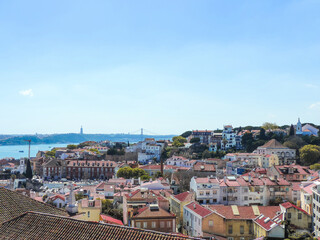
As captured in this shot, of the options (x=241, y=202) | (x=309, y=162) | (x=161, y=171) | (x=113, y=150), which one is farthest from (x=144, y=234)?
(x=113, y=150)

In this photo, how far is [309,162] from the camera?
57.5 meters

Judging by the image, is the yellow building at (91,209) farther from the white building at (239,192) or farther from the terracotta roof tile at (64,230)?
the white building at (239,192)

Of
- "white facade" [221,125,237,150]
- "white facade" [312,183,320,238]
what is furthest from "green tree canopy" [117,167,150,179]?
"white facade" [221,125,237,150]

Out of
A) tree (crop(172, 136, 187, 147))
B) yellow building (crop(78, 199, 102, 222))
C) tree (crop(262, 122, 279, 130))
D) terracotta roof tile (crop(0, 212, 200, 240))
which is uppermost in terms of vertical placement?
tree (crop(262, 122, 279, 130))

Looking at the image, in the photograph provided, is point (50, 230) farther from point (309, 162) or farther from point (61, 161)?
point (61, 161)

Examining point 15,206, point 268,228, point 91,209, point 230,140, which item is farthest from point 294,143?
point 15,206

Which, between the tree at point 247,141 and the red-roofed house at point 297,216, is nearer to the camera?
the red-roofed house at point 297,216

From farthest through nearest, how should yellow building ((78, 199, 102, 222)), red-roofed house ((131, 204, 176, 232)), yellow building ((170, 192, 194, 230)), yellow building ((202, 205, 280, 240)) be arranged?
yellow building ((170, 192, 194, 230)) < yellow building ((202, 205, 280, 240)) < red-roofed house ((131, 204, 176, 232)) < yellow building ((78, 199, 102, 222))

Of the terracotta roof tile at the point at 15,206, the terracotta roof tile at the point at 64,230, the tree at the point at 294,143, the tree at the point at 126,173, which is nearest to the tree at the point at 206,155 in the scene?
the tree at the point at 294,143

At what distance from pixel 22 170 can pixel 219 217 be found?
203ft

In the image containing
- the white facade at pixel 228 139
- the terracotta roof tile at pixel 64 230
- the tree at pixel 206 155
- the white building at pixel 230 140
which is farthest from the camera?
the white facade at pixel 228 139

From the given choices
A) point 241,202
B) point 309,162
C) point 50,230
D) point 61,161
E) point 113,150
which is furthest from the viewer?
point 113,150

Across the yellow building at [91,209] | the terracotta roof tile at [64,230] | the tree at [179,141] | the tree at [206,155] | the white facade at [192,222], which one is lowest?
the white facade at [192,222]

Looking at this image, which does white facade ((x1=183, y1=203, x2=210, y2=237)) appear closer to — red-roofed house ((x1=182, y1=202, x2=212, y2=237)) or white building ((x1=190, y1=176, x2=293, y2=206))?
red-roofed house ((x1=182, y1=202, x2=212, y2=237))
